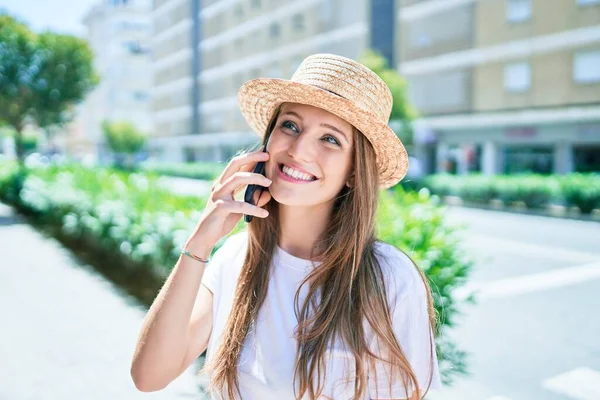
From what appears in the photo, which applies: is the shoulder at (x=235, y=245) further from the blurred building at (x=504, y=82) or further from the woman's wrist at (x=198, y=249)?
the blurred building at (x=504, y=82)

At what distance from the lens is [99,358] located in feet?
14.4

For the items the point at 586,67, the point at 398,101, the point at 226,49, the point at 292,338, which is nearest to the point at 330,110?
the point at 292,338

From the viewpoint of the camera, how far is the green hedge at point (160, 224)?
3.41m

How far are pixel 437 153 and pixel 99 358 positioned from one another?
1079 inches

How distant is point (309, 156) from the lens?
5.53 feet

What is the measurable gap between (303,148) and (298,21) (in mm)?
38009

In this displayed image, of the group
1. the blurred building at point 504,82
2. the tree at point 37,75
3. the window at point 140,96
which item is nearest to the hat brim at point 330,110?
the tree at point 37,75

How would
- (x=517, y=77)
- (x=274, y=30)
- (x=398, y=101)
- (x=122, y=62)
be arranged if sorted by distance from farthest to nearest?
(x=122, y=62)
(x=274, y=30)
(x=517, y=77)
(x=398, y=101)

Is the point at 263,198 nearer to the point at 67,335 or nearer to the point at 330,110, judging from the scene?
the point at 330,110

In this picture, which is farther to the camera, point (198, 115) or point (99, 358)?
point (198, 115)

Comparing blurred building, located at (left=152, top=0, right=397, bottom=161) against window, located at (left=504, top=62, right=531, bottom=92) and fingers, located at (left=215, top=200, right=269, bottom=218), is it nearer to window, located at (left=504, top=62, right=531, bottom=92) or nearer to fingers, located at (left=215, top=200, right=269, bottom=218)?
window, located at (left=504, top=62, right=531, bottom=92)

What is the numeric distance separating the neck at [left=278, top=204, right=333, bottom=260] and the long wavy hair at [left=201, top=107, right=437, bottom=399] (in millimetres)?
29

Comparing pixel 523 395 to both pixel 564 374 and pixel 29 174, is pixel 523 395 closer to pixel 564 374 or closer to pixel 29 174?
pixel 564 374

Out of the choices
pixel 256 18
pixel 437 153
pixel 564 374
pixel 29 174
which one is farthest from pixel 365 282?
pixel 256 18
